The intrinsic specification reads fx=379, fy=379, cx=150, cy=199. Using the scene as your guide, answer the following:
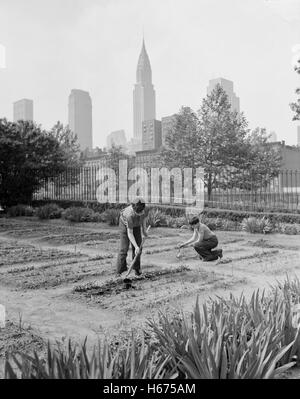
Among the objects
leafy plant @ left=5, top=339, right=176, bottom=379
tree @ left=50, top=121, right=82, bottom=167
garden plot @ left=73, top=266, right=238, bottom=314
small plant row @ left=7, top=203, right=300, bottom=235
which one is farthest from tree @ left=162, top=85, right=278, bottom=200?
leafy plant @ left=5, top=339, right=176, bottom=379

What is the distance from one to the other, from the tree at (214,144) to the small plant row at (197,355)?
671 inches

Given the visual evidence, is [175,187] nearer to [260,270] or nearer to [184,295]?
[260,270]

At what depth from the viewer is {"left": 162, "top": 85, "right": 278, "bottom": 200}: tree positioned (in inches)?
776

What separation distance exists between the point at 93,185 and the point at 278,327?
1769 cm

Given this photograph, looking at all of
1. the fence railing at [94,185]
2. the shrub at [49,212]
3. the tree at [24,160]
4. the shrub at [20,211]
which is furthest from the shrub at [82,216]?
the tree at [24,160]

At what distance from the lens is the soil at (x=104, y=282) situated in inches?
155

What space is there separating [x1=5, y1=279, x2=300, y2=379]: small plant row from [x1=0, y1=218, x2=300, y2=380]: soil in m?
0.64

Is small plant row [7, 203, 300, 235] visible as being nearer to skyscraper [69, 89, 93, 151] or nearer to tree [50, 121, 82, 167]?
skyscraper [69, 89, 93, 151]

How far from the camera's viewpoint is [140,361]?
2365 millimetres

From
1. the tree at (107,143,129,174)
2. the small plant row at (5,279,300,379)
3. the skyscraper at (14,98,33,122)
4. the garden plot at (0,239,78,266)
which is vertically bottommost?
the garden plot at (0,239,78,266)

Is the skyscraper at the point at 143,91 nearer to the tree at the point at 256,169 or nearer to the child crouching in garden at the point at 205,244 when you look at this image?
the child crouching in garden at the point at 205,244

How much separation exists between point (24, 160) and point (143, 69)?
13132 millimetres

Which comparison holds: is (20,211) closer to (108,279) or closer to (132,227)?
(108,279)
